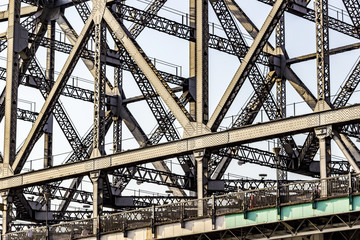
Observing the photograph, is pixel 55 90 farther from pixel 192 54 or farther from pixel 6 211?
pixel 192 54

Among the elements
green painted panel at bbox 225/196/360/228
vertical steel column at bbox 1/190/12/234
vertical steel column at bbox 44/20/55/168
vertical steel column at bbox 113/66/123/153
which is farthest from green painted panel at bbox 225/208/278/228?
vertical steel column at bbox 44/20/55/168

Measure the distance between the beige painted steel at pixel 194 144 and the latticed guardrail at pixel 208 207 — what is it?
9.61 feet

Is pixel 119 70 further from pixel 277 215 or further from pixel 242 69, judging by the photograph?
pixel 277 215

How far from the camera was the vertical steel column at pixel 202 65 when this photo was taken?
191 feet

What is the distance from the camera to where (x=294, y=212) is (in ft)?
159

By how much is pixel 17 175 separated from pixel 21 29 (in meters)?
11.1

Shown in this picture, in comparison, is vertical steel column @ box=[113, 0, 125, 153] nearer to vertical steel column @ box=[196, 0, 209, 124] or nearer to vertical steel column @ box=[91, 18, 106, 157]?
vertical steel column @ box=[91, 18, 106, 157]

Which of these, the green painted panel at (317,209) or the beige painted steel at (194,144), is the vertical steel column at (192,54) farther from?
the green painted panel at (317,209)

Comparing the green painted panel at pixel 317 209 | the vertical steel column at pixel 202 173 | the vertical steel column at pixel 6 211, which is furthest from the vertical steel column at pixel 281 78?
the green painted panel at pixel 317 209

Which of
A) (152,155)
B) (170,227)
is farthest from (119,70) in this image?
(170,227)

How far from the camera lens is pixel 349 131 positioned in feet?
207

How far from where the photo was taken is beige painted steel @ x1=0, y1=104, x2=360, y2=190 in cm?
5109

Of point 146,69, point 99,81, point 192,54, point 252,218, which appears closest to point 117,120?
point 192,54

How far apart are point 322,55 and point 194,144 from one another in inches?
356
